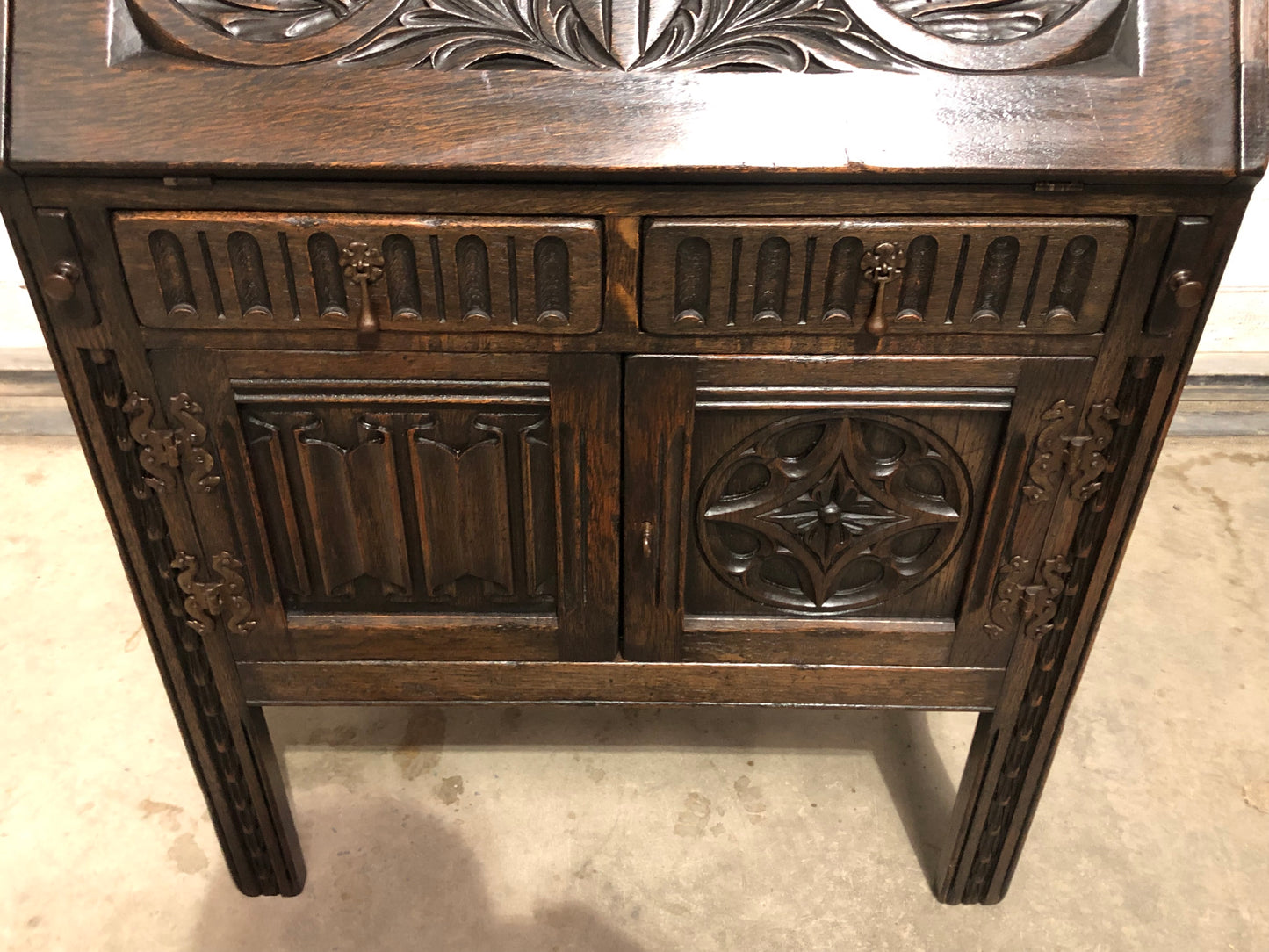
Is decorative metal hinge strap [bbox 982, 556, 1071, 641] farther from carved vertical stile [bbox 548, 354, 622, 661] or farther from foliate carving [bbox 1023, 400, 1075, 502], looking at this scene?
carved vertical stile [bbox 548, 354, 622, 661]

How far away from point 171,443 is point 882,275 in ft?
2.18

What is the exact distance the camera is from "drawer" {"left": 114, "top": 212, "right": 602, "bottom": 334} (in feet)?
2.56

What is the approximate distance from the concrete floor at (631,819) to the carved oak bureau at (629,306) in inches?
17.2

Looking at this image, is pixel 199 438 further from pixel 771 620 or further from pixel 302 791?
pixel 302 791

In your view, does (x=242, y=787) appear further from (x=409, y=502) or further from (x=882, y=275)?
(x=882, y=275)

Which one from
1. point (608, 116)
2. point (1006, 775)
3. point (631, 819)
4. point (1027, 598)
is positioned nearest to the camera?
point (608, 116)

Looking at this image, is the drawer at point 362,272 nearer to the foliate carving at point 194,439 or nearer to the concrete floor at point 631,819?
the foliate carving at point 194,439

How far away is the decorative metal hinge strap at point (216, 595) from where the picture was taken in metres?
0.97

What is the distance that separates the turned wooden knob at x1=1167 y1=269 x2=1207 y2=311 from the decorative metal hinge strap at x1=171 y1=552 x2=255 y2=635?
35.9 inches

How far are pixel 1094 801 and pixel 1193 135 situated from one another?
1039 mm

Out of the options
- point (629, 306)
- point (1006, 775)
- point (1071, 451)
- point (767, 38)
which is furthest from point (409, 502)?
point (1006, 775)

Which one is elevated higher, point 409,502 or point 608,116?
point 608,116

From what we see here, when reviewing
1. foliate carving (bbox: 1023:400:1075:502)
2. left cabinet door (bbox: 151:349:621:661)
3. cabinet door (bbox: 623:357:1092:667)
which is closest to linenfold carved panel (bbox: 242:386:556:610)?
left cabinet door (bbox: 151:349:621:661)

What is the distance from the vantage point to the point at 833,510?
951mm
